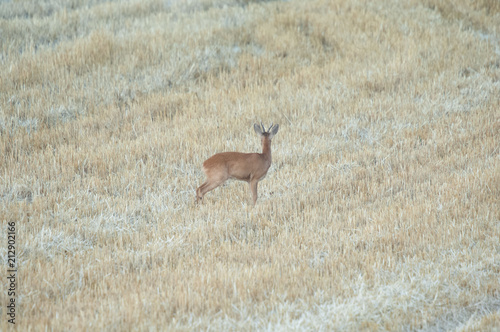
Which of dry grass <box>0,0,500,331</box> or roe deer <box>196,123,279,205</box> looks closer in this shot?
dry grass <box>0,0,500,331</box>

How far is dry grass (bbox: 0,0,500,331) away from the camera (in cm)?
559

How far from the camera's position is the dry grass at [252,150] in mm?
5590

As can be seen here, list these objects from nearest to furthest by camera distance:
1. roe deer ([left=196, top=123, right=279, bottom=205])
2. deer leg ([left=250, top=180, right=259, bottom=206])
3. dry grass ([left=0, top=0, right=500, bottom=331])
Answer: dry grass ([left=0, top=0, right=500, bottom=331]), roe deer ([left=196, top=123, right=279, bottom=205]), deer leg ([left=250, top=180, right=259, bottom=206])

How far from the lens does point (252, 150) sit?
401 inches

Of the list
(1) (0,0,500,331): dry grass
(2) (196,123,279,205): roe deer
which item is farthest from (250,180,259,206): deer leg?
Result: (1) (0,0,500,331): dry grass

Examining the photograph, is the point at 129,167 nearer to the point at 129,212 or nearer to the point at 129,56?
the point at 129,212

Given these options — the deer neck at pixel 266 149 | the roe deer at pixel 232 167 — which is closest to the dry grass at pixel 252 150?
the roe deer at pixel 232 167

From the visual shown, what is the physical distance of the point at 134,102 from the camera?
12180 millimetres

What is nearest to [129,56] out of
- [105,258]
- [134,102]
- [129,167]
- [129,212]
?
[134,102]

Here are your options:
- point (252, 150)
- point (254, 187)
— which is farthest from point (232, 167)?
point (252, 150)

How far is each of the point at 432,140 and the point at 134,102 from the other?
5.95 metres

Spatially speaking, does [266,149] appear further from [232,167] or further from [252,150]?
[252,150]

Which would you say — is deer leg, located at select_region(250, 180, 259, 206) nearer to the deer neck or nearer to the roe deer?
the roe deer

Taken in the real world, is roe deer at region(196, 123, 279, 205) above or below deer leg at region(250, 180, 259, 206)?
above
